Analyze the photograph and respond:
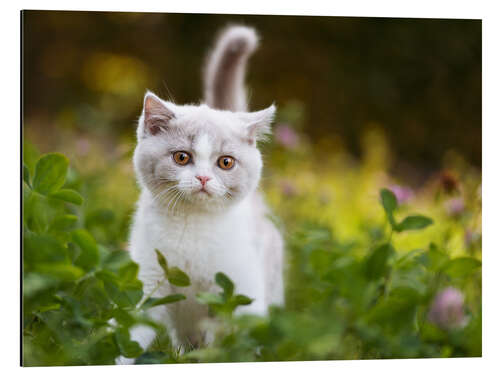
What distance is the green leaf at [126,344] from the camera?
1.19 m

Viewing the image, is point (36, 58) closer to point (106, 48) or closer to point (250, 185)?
point (106, 48)

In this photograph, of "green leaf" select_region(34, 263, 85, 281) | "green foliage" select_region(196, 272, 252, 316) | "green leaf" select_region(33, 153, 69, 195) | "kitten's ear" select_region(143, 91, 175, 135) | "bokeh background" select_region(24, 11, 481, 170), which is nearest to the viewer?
"green leaf" select_region(34, 263, 85, 281)

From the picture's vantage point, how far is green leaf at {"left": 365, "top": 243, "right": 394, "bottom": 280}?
114 cm

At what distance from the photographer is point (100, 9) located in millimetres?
1541

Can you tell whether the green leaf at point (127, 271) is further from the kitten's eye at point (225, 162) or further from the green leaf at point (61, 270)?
the kitten's eye at point (225, 162)

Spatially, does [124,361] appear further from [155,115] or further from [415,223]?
[415,223]

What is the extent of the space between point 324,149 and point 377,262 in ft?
8.40

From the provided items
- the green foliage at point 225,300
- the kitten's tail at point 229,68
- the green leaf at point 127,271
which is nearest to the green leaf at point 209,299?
the green foliage at point 225,300

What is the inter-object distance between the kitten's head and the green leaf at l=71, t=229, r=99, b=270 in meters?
0.28

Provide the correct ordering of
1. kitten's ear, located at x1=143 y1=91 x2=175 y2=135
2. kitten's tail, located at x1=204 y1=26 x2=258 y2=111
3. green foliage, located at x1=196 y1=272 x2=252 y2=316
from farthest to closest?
kitten's tail, located at x1=204 y1=26 x2=258 y2=111 < kitten's ear, located at x1=143 y1=91 x2=175 y2=135 < green foliage, located at x1=196 y1=272 x2=252 y2=316

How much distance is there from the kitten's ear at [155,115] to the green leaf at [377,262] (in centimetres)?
60

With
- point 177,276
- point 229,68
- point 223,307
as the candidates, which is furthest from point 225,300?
point 229,68

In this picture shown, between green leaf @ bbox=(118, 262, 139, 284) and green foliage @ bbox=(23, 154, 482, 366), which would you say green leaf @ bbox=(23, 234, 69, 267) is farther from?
green leaf @ bbox=(118, 262, 139, 284)

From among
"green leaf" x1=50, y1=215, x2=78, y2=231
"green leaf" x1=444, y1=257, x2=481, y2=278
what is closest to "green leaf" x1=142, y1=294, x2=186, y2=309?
"green leaf" x1=50, y1=215, x2=78, y2=231
